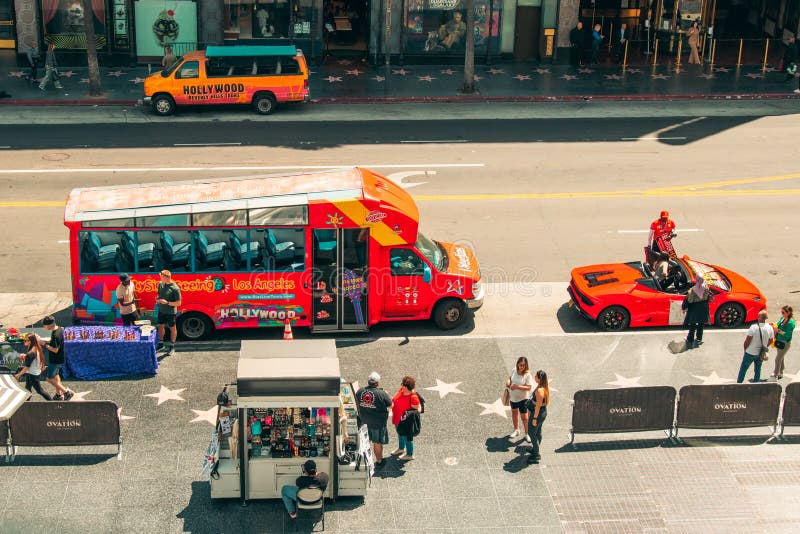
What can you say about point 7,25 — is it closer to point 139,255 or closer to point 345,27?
point 345,27

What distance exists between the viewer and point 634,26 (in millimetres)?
51062

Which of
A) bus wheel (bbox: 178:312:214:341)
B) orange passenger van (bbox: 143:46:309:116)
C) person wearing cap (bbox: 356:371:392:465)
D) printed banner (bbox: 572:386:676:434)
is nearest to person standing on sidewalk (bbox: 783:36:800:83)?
orange passenger van (bbox: 143:46:309:116)

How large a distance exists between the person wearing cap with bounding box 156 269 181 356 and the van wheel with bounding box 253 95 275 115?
17.4 metres

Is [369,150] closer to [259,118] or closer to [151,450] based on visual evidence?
[259,118]

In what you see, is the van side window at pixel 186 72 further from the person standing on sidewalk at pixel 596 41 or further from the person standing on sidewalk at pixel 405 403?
the person standing on sidewalk at pixel 405 403

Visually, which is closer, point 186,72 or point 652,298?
point 652,298

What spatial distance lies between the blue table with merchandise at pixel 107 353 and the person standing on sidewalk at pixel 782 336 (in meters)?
11.7

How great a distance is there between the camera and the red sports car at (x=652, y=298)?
77.3ft

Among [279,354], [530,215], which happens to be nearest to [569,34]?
[530,215]

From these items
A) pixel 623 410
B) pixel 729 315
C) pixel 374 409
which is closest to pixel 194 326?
pixel 374 409

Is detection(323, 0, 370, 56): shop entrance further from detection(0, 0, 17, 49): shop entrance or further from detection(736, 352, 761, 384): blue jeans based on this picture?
detection(736, 352, 761, 384): blue jeans

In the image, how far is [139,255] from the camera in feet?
73.9

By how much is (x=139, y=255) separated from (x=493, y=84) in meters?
24.0

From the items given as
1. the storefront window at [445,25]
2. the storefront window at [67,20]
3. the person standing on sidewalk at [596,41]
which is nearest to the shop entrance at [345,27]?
the storefront window at [445,25]
